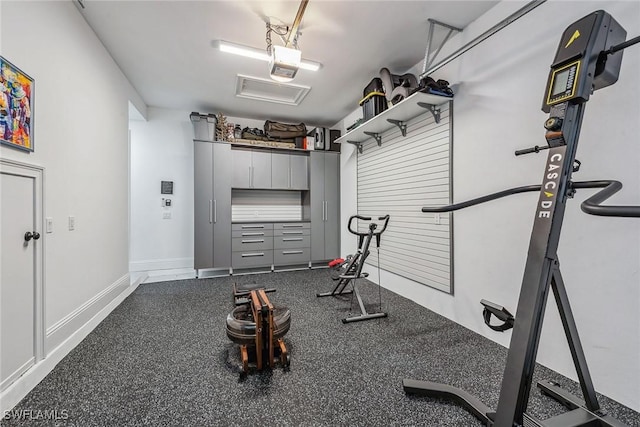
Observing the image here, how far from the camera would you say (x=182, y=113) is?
197 inches

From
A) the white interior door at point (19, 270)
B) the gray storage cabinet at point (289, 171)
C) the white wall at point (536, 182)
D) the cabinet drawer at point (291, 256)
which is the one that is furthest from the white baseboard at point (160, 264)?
the white wall at point (536, 182)

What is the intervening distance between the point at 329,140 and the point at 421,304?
349cm

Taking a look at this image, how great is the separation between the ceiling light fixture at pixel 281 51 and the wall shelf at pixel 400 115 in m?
1.18

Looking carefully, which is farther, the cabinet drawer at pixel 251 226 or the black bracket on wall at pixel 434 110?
the cabinet drawer at pixel 251 226

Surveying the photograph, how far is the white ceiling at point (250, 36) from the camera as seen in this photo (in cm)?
242

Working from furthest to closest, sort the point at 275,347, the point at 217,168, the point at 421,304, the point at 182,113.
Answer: the point at 182,113, the point at 217,168, the point at 421,304, the point at 275,347

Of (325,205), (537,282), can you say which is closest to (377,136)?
(325,205)

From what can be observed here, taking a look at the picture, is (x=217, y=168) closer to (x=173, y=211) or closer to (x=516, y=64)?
(x=173, y=211)

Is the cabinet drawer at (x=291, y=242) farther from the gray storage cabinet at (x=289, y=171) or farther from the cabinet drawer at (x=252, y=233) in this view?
the gray storage cabinet at (x=289, y=171)

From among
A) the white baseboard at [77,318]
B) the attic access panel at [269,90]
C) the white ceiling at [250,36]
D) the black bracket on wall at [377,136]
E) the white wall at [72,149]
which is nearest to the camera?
the white wall at [72,149]

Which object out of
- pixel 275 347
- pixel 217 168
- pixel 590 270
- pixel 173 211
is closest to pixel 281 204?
pixel 217 168

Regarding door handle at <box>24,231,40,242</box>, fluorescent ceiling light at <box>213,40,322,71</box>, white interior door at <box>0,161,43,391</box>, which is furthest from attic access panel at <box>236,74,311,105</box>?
door handle at <box>24,231,40,242</box>

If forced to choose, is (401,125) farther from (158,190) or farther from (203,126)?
(158,190)

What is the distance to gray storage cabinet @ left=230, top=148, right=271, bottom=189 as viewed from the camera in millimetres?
4875
